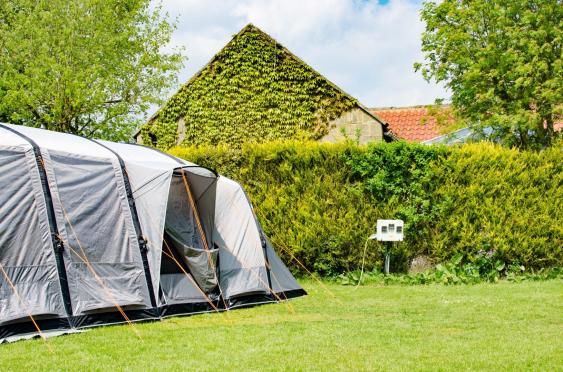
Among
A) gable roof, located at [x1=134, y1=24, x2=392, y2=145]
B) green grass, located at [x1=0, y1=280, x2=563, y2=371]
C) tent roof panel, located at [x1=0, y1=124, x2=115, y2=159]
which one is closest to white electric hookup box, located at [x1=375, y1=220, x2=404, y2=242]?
green grass, located at [x1=0, y1=280, x2=563, y2=371]

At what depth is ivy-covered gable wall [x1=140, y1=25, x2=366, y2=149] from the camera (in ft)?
54.1

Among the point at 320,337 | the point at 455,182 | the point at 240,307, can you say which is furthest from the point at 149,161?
the point at 455,182

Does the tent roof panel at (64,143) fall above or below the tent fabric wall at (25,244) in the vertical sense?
above

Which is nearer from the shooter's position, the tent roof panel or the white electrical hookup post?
the tent roof panel

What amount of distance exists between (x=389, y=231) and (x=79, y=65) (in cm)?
1489

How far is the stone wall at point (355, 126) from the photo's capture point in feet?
54.2

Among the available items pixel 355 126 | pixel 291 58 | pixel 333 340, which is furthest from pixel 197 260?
pixel 291 58

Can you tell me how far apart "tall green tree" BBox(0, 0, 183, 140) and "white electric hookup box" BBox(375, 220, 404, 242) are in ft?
44.5

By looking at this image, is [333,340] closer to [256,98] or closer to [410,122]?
[256,98]

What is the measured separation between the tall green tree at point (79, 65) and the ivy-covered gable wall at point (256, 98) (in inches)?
275

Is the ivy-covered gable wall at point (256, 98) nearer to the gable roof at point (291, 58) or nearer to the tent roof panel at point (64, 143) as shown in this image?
the gable roof at point (291, 58)

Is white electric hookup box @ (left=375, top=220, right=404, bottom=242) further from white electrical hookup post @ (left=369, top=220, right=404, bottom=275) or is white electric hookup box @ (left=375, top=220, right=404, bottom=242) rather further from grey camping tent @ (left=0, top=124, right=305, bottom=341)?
grey camping tent @ (left=0, top=124, right=305, bottom=341)

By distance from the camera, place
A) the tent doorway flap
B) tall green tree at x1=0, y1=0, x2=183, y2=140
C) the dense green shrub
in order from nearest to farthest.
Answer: the tent doorway flap
the dense green shrub
tall green tree at x1=0, y1=0, x2=183, y2=140

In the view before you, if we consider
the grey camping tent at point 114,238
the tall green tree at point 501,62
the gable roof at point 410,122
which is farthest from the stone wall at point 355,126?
the grey camping tent at point 114,238
